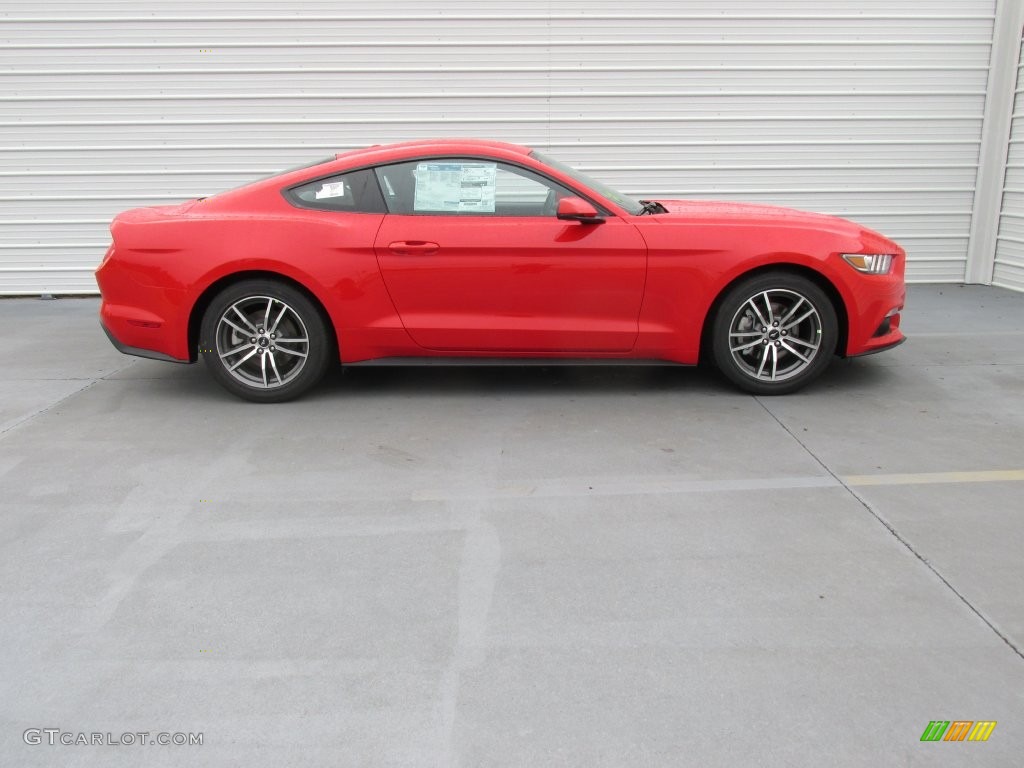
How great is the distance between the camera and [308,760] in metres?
2.24

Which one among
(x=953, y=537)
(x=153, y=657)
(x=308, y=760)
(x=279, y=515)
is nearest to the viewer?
(x=308, y=760)

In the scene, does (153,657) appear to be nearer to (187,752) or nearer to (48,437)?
(187,752)

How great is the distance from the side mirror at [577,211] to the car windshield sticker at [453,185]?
0.47m

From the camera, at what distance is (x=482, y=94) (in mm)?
8680

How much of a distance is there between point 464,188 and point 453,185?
0.07 meters

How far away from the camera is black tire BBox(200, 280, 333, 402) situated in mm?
5113

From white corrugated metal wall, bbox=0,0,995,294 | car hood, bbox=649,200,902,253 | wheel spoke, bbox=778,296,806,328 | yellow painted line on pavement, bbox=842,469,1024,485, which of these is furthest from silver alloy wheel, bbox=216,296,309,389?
white corrugated metal wall, bbox=0,0,995,294

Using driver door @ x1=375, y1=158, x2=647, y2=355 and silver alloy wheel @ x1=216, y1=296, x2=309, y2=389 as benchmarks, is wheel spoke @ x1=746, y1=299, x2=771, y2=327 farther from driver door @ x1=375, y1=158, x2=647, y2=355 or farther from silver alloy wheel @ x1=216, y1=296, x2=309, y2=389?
silver alloy wheel @ x1=216, y1=296, x2=309, y2=389

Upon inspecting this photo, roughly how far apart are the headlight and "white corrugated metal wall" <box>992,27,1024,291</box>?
4571mm

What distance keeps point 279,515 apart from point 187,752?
1471mm

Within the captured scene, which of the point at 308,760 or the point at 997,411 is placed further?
the point at 997,411

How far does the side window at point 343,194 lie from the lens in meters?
5.14

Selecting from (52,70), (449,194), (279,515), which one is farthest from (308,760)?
(52,70)

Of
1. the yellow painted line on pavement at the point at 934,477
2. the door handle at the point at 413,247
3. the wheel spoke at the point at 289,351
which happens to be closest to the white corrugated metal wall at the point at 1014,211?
the yellow painted line on pavement at the point at 934,477
